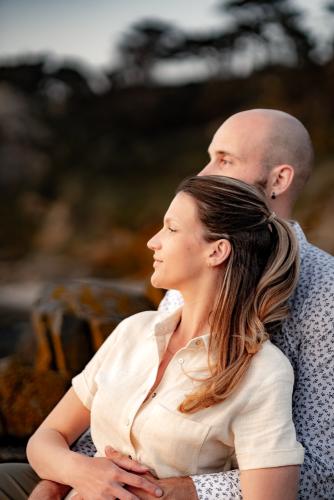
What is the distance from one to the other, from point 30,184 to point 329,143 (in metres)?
3.42

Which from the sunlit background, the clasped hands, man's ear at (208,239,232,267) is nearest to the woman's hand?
the clasped hands

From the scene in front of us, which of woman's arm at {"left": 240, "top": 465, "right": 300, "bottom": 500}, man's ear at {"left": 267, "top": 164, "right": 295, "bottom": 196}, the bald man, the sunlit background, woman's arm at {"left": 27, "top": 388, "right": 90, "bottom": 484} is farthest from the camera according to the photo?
the sunlit background

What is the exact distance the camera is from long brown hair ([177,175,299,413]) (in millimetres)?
1916

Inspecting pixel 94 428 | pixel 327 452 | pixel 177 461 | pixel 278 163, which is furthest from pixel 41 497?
pixel 278 163

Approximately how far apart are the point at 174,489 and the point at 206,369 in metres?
0.25

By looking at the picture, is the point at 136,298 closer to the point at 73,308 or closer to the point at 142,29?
the point at 73,308

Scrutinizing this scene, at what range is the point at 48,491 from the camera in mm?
2035

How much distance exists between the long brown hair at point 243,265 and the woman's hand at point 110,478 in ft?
0.69

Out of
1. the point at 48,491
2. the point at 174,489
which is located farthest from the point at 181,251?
the point at 48,491

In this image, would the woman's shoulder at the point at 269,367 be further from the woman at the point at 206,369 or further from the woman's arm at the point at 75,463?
the woman's arm at the point at 75,463

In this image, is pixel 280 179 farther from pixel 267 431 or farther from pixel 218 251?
pixel 267 431

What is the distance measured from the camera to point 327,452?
2.04 m

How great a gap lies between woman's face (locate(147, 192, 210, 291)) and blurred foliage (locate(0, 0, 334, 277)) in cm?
571

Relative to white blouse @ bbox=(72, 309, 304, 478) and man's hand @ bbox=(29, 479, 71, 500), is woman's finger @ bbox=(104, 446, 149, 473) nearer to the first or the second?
white blouse @ bbox=(72, 309, 304, 478)
